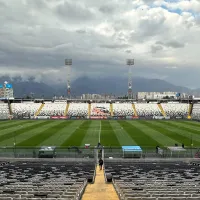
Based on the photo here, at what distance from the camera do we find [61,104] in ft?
443

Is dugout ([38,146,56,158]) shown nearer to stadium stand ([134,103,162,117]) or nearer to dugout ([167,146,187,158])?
dugout ([167,146,187,158])

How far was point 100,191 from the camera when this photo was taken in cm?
1895

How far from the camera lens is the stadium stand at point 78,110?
122 metres

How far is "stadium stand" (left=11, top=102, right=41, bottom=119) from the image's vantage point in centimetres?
12130

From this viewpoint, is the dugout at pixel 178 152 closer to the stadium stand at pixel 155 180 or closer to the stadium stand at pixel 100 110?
the stadium stand at pixel 155 180

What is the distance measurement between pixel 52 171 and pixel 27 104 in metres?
109

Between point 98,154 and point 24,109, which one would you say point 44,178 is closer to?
point 98,154

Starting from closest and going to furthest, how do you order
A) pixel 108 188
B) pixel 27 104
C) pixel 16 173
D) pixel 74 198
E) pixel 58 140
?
pixel 74 198 < pixel 108 188 < pixel 16 173 < pixel 58 140 < pixel 27 104

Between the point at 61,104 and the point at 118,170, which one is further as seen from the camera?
the point at 61,104

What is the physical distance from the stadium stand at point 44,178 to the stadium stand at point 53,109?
88630 mm

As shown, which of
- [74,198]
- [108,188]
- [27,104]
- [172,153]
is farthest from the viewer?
[27,104]

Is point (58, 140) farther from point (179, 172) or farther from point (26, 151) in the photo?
point (179, 172)

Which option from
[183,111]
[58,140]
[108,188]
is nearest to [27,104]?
[183,111]

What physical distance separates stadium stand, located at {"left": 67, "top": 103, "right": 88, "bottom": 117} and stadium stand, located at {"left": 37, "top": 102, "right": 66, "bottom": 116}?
10.6ft
